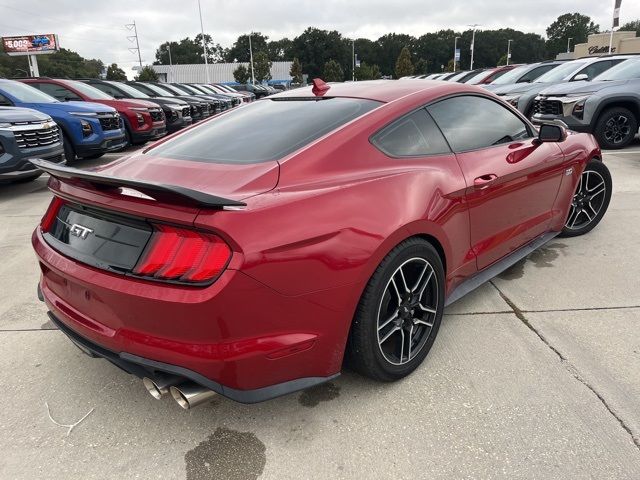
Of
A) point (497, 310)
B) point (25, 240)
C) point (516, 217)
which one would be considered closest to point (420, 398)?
point (497, 310)

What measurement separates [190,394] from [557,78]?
12007 millimetres

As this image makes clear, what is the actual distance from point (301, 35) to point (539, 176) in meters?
103

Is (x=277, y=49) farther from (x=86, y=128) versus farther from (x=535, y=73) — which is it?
(x=86, y=128)

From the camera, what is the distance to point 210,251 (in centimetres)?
177

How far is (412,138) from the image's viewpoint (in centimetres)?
259

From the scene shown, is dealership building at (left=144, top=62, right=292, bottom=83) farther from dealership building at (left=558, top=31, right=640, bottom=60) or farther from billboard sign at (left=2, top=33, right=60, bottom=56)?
dealership building at (left=558, top=31, right=640, bottom=60)

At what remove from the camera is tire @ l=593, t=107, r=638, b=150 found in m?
8.59

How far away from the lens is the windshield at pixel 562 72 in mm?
11083

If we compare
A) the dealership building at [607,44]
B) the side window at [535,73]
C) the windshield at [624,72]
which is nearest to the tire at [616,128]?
the windshield at [624,72]

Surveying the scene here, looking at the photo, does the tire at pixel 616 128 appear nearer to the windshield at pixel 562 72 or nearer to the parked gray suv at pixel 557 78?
the parked gray suv at pixel 557 78

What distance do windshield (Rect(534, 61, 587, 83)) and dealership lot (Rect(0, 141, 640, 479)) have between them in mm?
9647

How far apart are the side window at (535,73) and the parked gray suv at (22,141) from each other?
11289 millimetres

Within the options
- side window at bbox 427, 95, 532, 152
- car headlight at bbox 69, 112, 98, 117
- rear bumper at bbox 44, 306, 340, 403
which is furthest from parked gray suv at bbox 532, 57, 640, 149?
rear bumper at bbox 44, 306, 340, 403

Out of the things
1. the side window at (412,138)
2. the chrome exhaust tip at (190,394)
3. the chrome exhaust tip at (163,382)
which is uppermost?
the side window at (412,138)
